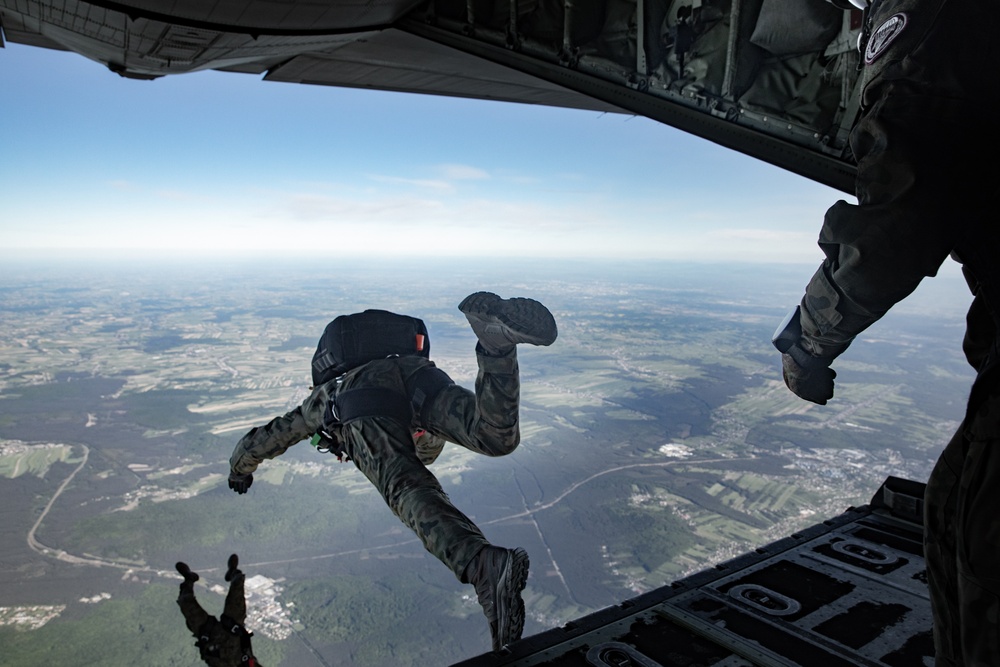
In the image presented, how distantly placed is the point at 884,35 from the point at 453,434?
12.5 ft

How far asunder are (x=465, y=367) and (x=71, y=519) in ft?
128

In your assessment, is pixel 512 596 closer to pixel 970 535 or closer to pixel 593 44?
pixel 970 535

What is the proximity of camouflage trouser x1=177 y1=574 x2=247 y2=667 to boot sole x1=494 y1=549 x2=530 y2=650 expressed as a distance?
1.66 meters

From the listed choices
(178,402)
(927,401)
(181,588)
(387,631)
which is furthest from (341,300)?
(181,588)

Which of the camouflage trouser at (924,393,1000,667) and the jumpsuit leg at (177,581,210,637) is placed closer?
the camouflage trouser at (924,393,1000,667)


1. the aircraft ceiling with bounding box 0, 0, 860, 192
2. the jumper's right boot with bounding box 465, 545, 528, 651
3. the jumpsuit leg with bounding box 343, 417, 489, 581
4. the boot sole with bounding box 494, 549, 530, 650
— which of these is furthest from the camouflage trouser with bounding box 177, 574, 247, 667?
the aircraft ceiling with bounding box 0, 0, 860, 192

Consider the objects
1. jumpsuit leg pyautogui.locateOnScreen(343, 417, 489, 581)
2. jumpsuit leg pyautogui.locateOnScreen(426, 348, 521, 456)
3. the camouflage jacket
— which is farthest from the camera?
the camouflage jacket

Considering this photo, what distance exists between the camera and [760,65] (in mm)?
4578

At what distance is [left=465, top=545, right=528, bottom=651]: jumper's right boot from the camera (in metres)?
3.19

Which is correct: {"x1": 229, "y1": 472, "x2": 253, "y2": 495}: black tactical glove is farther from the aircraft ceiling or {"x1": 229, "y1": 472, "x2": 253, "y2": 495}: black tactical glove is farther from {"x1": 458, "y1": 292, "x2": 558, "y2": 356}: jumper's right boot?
the aircraft ceiling

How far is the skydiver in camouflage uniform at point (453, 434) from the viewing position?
3.28m

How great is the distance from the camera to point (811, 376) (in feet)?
6.16

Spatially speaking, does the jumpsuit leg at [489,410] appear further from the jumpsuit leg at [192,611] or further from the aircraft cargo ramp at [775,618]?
the jumpsuit leg at [192,611]

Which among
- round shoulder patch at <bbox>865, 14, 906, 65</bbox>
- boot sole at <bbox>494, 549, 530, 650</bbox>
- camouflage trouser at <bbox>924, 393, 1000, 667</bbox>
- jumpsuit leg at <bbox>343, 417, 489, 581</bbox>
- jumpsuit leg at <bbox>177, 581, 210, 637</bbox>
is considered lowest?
jumpsuit leg at <bbox>177, 581, 210, 637</bbox>
